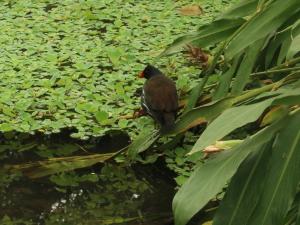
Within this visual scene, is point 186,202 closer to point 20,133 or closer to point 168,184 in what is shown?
point 168,184

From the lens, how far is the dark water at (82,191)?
2.17m

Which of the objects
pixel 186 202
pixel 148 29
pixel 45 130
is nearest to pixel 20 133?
pixel 45 130

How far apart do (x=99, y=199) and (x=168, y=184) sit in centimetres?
28

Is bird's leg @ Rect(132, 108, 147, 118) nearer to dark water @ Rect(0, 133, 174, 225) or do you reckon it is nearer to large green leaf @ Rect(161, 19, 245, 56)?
dark water @ Rect(0, 133, 174, 225)

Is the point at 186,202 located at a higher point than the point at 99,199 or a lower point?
higher

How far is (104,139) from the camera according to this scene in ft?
8.59

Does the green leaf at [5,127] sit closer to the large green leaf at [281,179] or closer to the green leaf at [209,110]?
the green leaf at [209,110]

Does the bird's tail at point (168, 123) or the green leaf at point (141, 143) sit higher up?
the bird's tail at point (168, 123)

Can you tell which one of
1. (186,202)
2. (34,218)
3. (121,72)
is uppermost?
(186,202)

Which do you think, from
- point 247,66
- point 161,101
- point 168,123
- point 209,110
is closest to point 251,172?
point 209,110

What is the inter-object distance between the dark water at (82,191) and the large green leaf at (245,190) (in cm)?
93

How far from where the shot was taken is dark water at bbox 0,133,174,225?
85.6 inches

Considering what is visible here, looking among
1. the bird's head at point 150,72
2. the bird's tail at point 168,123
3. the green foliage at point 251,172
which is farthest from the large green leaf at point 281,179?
the bird's head at point 150,72

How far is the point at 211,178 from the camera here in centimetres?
116
